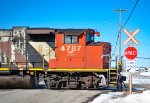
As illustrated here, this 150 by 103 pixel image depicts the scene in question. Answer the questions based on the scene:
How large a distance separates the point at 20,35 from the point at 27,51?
1.15m

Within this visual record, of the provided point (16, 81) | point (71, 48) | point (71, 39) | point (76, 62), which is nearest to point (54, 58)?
point (71, 48)

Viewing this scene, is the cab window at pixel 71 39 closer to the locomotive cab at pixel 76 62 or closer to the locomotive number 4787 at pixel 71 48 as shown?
the locomotive cab at pixel 76 62

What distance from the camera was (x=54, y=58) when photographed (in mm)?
22297

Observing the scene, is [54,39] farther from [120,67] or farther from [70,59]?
[120,67]

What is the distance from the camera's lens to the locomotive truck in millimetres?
21859

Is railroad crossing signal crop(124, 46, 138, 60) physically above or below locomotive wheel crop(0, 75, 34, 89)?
above

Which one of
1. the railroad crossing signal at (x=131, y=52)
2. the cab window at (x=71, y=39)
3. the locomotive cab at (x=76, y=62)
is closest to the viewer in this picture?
the railroad crossing signal at (x=131, y=52)

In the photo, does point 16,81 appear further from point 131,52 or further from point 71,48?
point 131,52

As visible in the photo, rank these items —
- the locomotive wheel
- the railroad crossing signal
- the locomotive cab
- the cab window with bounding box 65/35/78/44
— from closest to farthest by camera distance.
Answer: the railroad crossing signal → the locomotive cab → the cab window with bounding box 65/35/78/44 → the locomotive wheel

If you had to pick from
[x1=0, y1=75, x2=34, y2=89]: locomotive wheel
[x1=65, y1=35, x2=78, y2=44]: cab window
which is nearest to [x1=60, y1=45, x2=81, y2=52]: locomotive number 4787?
[x1=65, y1=35, x2=78, y2=44]: cab window

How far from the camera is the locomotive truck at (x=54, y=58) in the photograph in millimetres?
21859

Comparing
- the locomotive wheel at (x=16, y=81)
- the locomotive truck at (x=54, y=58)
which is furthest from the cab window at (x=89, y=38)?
the locomotive wheel at (x=16, y=81)

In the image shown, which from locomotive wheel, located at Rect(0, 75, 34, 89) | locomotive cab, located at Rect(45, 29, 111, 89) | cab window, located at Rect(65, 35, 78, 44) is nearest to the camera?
locomotive cab, located at Rect(45, 29, 111, 89)

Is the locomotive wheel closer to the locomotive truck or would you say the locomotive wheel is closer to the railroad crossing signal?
the locomotive truck
